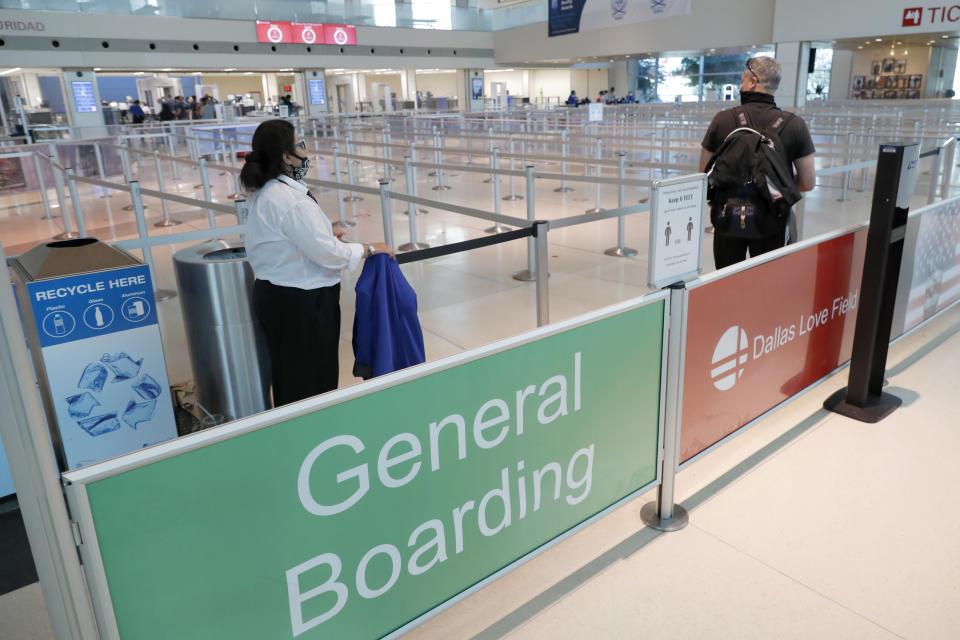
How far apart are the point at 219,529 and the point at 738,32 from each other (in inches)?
1158

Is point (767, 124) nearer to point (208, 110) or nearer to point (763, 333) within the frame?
point (763, 333)

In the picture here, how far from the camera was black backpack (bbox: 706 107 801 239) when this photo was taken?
319 centimetres

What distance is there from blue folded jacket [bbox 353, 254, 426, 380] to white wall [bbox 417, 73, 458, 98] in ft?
157

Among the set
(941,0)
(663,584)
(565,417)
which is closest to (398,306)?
(565,417)

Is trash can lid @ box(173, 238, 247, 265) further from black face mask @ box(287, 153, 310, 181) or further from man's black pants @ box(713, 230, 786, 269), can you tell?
man's black pants @ box(713, 230, 786, 269)

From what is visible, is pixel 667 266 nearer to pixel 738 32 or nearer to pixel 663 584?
pixel 663 584

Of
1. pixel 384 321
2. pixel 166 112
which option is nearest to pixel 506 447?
pixel 384 321

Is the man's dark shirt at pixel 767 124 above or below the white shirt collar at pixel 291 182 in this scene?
above

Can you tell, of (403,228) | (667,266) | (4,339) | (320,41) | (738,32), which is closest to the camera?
(4,339)

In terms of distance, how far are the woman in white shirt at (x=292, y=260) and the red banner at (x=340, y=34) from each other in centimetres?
3046

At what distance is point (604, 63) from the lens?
40656 mm

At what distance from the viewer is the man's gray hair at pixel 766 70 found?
318cm

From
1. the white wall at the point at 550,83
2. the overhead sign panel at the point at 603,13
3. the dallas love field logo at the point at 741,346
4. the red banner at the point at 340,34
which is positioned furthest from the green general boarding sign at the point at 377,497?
the white wall at the point at 550,83

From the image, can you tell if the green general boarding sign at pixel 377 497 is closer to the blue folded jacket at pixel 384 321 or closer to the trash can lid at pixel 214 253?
the blue folded jacket at pixel 384 321
